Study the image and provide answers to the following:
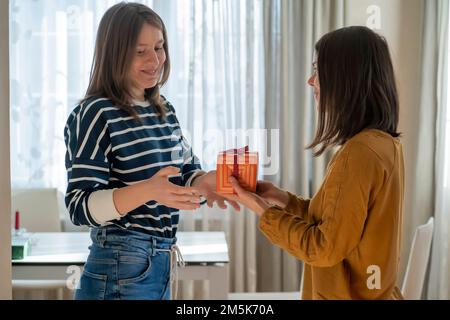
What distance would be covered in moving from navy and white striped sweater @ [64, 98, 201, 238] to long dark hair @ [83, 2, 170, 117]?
0.03 metres

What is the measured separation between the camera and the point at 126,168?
114cm

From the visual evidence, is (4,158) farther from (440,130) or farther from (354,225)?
(440,130)

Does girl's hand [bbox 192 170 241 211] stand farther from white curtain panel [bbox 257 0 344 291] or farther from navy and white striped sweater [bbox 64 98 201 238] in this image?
white curtain panel [bbox 257 0 344 291]

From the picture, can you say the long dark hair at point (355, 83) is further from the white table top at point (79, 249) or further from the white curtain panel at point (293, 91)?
the white curtain panel at point (293, 91)

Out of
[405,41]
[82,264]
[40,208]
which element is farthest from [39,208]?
[405,41]

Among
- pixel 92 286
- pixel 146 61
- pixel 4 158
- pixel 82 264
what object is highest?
pixel 146 61

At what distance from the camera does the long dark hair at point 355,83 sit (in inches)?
40.7

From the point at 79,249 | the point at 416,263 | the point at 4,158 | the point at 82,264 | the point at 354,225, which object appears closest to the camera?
the point at 4,158

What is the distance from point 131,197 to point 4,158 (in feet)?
1.47

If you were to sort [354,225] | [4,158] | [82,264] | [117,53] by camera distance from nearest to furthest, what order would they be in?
1. [4,158]
2. [354,225]
3. [117,53]
4. [82,264]

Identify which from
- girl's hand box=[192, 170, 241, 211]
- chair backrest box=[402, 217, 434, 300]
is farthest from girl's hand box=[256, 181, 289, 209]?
chair backrest box=[402, 217, 434, 300]

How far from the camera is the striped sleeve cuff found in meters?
1.07

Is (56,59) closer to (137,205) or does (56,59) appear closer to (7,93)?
(137,205)
